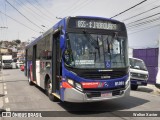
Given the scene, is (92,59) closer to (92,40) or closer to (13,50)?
(92,40)

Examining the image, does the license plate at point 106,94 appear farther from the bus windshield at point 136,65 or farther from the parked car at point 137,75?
the bus windshield at point 136,65

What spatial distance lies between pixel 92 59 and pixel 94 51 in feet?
0.93

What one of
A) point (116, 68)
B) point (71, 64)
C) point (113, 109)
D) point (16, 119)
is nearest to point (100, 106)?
point (113, 109)

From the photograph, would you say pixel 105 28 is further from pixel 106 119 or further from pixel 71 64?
pixel 106 119

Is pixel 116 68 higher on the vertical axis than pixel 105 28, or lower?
lower

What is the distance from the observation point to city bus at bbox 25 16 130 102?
8.38 metres

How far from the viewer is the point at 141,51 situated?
22.1 metres

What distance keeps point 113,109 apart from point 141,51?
538 inches

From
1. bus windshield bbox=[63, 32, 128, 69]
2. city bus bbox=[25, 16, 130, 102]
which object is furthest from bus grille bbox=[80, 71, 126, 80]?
bus windshield bbox=[63, 32, 128, 69]

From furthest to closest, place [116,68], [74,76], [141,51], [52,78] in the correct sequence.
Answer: [141,51], [52,78], [116,68], [74,76]

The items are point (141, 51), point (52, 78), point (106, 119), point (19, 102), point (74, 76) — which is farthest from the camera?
point (141, 51)

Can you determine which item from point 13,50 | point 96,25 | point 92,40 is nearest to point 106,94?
point 92,40

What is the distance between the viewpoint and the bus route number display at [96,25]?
8.88 m

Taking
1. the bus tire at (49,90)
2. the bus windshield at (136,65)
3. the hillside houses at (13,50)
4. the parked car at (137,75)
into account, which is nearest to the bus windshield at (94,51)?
the bus tire at (49,90)
